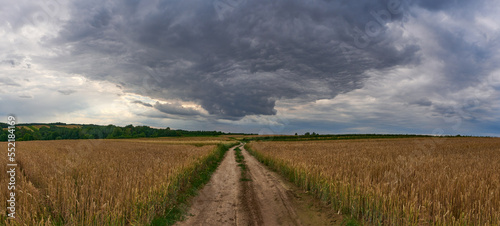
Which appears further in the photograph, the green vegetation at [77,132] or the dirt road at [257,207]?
the green vegetation at [77,132]

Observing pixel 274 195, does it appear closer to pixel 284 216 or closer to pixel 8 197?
pixel 284 216

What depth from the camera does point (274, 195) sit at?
38.1ft

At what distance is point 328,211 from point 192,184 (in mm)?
7905

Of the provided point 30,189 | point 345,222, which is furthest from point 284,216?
point 30,189

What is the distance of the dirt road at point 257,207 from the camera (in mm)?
8359

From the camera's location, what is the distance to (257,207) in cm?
979

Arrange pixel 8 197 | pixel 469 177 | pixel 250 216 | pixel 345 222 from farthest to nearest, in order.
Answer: pixel 250 216, pixel 469 177, pixel 345 222, pixel 8 197

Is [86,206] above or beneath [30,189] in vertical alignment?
beneath

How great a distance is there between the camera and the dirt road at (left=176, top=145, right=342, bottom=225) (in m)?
8.36

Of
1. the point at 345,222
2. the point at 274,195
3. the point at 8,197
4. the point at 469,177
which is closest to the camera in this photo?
the point at 8,197

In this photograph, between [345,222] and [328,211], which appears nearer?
[345,222]

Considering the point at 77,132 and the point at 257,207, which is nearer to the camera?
the point at 257,207

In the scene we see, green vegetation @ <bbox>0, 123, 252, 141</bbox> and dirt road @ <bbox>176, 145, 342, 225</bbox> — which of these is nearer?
dirt road @ <bbox>176, 145, 342, 225</bbox>

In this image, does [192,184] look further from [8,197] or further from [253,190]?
[8,197]
